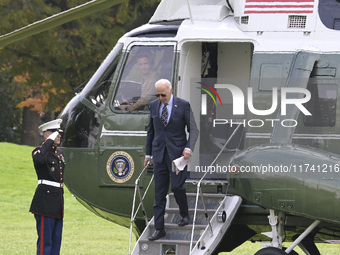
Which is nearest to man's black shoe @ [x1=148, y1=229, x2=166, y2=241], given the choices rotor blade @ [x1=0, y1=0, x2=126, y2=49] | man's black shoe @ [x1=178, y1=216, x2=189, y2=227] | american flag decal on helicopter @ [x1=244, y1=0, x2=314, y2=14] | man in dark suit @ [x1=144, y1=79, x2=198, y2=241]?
man in dark suit @ [x1=144, y1=79, x2=198, y2=241]

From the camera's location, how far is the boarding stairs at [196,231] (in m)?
8.86

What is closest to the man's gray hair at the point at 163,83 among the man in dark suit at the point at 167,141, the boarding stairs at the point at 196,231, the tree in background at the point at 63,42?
the man in dark suit at the point at 167,141

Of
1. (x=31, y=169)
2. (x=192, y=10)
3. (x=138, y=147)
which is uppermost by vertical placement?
(x=192, y=10)

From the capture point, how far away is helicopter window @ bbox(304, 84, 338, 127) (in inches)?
369

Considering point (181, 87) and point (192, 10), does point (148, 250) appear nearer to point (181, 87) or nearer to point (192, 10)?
point (181, 87)

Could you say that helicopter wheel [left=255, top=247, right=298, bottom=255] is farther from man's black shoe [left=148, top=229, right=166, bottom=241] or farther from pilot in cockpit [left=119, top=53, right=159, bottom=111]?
pilot in cockpit [left=119, top=53, right=159, bottom=111]

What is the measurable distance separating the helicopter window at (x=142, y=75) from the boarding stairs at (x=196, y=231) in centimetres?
143

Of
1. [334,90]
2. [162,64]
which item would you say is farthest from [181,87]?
[334,90]

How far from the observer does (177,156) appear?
891 centimetres

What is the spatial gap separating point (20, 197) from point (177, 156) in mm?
13475

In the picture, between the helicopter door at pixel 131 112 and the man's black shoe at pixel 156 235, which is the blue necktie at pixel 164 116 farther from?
the man's black shoe at pixel 156 235

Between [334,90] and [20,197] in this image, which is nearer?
[334,90]

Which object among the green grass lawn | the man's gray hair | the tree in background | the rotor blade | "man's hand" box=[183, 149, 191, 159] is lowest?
the green grass lawn

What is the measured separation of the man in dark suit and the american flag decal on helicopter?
1.50m
